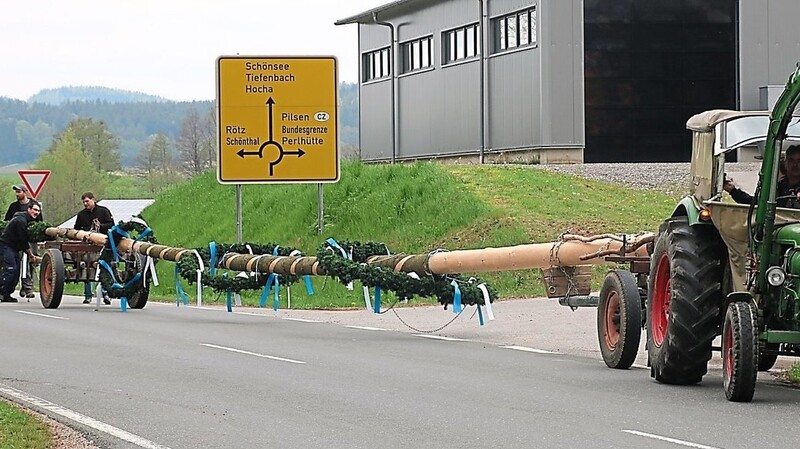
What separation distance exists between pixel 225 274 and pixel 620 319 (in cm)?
961

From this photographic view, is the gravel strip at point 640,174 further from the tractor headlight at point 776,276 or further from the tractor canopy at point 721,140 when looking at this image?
the tractor headlight at point 776,276

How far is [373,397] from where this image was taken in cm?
1255

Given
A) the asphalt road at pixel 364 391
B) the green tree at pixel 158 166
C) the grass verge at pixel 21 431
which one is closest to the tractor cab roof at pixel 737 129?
the asphalt road at pixel 364 391

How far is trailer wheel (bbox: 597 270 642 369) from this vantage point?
14406 millimetres

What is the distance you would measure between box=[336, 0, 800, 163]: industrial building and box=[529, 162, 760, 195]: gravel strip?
5.16 meters

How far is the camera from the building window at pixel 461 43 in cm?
5347

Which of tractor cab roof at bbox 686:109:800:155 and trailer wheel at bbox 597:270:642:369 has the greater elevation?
tractor cab roof at bbox 686:109:800:155

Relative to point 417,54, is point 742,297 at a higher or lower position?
lower

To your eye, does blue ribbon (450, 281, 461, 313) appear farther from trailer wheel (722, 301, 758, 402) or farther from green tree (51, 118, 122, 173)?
green tree (51, 118, 122, 173)

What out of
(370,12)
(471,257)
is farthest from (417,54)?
(471,257)

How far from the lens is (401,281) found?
19688 millimetres

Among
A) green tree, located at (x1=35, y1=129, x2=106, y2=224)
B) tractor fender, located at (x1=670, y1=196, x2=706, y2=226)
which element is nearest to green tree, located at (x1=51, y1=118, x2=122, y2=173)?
green tree, located at (x1=35, y1=129, x2=106, y2=224)

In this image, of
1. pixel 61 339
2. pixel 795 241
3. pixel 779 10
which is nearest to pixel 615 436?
pixel 795 241

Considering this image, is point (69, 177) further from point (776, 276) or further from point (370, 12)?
point (776, 276)
